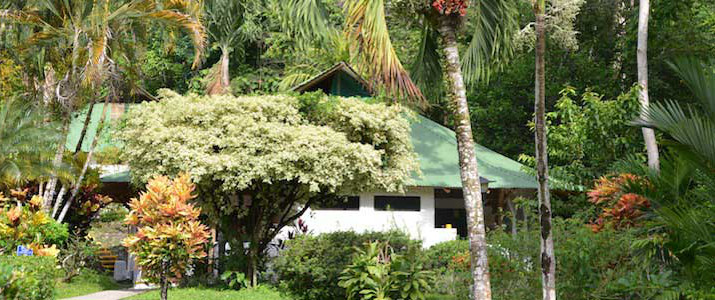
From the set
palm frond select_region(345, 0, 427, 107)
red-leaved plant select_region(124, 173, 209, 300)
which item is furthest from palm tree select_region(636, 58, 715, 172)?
red-leaved plant select_region(124, 173, 209, 300)

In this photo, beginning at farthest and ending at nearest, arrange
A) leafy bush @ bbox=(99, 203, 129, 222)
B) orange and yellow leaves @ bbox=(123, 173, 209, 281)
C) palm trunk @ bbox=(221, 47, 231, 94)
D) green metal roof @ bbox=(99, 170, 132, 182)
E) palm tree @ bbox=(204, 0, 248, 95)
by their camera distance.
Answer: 1. leafy bush @ bbox=(99, 203, 129, 222)
2. palm trunk @ bbox=(221, 47, 231, 94)
3. palm tree @ bbox=(204, 0, 248, 95)
4. green metal roof @ bbox=(99, 170, 132, 182)
5. orange and yellow leaves @ bbox=(123, 173, 209, 281)

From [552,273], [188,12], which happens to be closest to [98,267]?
[188,12]

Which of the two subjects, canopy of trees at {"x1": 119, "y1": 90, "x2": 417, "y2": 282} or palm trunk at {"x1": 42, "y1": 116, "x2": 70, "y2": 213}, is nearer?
canopy of trees at {"x1": 119, "y1": 90, "x2": 417, "y2": 282}

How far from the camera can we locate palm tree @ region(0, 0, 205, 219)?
19.2m

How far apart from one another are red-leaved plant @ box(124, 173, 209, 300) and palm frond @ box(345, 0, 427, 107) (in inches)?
144

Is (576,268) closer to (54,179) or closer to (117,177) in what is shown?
(54,179)

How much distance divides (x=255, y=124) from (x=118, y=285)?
625cm

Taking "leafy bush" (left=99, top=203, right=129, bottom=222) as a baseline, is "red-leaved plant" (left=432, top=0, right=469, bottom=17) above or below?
above

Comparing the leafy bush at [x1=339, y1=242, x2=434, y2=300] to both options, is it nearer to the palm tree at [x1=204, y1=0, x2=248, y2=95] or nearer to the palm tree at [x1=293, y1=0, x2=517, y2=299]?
the palm tree at [x1=293, y1=0, x2=517, y2=299]

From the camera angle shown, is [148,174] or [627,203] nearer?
[627,203]

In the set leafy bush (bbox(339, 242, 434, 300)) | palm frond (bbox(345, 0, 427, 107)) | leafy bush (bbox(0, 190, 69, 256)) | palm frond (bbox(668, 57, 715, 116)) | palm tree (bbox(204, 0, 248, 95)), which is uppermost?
palm tree (bbox(204, 0, 248, 95))

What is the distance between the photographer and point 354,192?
727 inches

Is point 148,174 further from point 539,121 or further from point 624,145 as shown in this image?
point 624,145

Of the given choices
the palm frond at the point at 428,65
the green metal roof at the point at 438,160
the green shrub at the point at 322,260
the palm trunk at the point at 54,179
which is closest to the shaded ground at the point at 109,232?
the green metal roof at the point at 438,160
